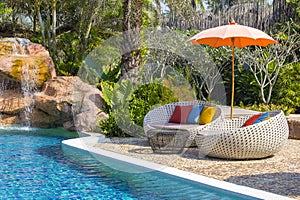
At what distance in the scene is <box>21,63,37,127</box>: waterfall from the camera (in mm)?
13602

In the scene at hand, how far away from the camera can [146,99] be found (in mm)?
11969

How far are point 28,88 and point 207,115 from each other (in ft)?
23.3

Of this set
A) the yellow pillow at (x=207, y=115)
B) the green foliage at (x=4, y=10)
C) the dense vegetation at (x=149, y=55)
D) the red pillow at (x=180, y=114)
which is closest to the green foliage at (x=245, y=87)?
the dense vegetation at (x=149, y=55)

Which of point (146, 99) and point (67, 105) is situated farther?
point (67, 105)

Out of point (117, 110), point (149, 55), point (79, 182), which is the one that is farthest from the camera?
point (149, 55)

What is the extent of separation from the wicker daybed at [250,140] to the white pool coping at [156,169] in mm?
1127

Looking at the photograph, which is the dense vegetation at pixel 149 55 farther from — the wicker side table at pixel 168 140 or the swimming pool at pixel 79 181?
the swimming pool at pixel 79 181

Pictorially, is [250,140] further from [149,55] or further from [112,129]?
[149,55]

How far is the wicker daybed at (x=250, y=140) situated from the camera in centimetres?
753

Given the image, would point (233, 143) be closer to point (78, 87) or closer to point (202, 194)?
point (202, 194)

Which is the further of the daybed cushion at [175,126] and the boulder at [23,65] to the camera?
the boulder at [23,65]

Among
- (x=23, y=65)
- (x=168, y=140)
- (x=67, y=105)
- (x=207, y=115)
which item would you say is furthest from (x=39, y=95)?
(x=207, y=115)

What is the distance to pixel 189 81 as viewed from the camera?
15109 millimetres

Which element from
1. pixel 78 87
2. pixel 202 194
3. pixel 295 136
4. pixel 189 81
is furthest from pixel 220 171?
pixel 189 81
